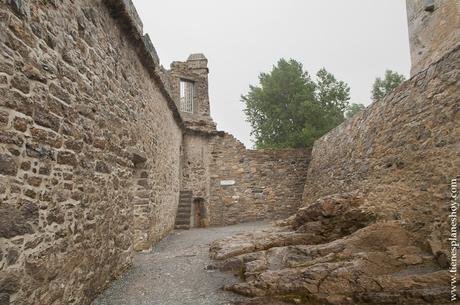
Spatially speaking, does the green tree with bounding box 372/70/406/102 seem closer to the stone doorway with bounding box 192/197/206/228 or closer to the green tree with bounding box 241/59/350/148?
the green tree with bounding box 241/59/350/148

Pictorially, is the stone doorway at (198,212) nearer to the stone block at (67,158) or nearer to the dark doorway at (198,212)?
the dark doorway at (198,212)

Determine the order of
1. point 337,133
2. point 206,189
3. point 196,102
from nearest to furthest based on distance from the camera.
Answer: point 337,133 < point 206,189 < point 196,102

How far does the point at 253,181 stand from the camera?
12.2 m

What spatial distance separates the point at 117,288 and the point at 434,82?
5306mm

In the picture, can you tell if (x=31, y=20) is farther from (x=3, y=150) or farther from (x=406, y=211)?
(x=406, y=211)

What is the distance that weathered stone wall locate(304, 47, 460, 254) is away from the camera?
3.97 metres

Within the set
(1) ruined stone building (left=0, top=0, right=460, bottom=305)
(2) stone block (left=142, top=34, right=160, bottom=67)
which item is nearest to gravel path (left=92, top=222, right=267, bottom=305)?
(1) ruined stone building (left=0, top=0, right=460, bottom=305)

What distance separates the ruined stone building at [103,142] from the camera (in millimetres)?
2445

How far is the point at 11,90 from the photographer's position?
235 cm

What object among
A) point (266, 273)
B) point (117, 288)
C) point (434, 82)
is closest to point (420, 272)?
point (266, 273)

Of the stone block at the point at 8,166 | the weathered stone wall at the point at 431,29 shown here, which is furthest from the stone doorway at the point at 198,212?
the stone block at the point at 8,166

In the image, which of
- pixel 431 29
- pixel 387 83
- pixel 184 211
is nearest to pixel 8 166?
pixel 431 29

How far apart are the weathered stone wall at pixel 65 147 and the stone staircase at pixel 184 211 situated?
5212 mm

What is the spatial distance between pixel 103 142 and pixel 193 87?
10.0 meters
